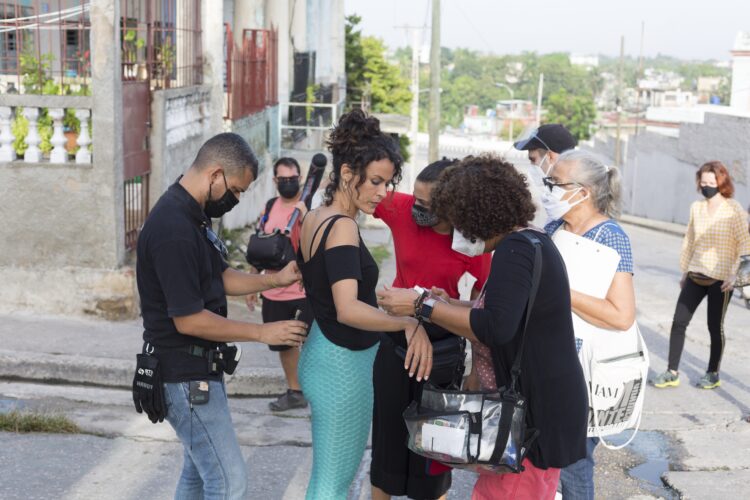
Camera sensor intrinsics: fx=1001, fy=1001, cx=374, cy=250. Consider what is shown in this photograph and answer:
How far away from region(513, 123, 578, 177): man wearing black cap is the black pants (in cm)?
262

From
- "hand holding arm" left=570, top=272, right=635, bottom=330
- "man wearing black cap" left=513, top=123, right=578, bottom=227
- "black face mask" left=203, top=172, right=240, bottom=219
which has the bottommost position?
"hand holding arm" left=570, top=272, right=635, bottom=330

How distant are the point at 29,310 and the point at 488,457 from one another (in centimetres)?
588

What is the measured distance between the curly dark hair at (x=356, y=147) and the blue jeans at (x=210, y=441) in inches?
34.7

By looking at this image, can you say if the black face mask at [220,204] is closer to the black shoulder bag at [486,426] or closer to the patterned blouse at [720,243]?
the black shoulder bag at [486,426]

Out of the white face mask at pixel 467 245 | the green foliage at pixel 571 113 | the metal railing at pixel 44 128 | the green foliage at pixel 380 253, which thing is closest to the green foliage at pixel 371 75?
the green foliage at pixel 380 253

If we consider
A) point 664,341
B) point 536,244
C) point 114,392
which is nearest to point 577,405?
point 536,244

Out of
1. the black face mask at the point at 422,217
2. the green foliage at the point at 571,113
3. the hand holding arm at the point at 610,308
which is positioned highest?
the black face mask at the point at 422,217

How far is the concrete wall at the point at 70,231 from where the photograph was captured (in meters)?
8.07

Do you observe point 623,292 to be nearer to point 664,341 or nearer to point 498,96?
point 664,341

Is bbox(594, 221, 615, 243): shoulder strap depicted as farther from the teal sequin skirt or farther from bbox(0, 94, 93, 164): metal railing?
bbox(0, 94, 93, 164): metal railing

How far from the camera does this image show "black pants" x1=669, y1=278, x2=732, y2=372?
7.35m

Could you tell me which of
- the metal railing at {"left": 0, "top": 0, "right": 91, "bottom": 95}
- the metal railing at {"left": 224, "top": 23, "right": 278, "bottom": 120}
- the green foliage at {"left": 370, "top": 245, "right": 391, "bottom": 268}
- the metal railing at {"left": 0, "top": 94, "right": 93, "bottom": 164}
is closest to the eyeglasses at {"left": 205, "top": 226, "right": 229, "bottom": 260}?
the metal railing at {"left": 0, "top": 94, "right": 93, "bottom": 164}

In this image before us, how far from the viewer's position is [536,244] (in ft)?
10.7

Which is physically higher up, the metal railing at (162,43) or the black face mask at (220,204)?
the metal railing at (162,43)
